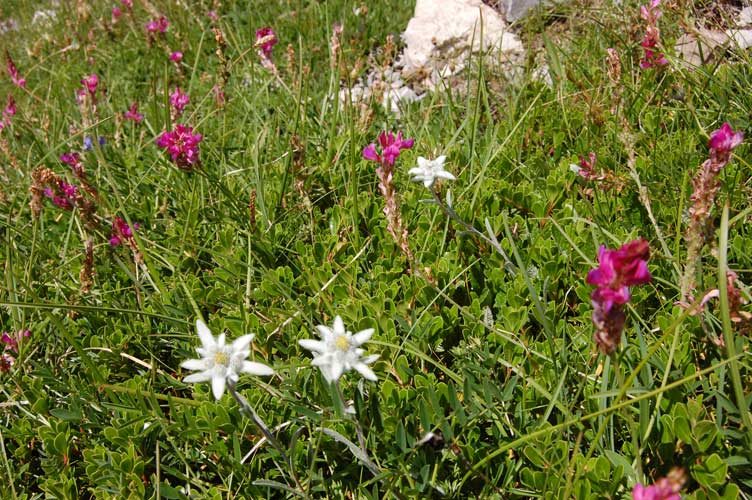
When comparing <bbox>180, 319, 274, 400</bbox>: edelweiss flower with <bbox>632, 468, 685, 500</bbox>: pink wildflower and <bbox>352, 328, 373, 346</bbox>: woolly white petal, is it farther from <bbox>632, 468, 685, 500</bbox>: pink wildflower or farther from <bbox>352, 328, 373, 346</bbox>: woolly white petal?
<bbox>632, 468, 685, 500</bbox>: pink wildflower

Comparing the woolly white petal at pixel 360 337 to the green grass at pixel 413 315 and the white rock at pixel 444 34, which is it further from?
the white rock at pixel 444 34

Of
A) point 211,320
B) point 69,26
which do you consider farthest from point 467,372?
point 69,26

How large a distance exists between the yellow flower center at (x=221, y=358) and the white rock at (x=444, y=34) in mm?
3223

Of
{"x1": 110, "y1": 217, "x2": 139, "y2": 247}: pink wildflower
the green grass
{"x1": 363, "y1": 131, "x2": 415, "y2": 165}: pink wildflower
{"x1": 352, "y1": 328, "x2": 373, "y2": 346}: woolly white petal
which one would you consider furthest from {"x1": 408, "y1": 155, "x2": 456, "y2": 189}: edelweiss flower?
{"x1": 110, "y1": 217, "x2": 139, "y2": 247}: pink wildflower

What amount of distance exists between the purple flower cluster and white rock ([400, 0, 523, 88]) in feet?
10.7

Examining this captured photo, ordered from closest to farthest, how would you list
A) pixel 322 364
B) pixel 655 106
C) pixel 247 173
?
pixel 322 364 < pixel 655 106 < pixel 247 173

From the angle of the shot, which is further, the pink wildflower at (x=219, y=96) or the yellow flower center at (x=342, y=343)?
the pink wildflower at (x=219, y=96)

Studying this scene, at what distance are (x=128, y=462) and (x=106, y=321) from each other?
0.70 m

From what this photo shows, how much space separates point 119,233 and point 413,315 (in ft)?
4.15

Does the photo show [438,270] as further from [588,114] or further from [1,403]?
[1,403]

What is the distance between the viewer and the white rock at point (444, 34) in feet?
14.2

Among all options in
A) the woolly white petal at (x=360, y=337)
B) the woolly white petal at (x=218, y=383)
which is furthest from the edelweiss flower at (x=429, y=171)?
the woolly white petal at (x=218, y=383)

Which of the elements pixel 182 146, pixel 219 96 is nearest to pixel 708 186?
pixel 182 146

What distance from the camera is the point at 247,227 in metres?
2.80
